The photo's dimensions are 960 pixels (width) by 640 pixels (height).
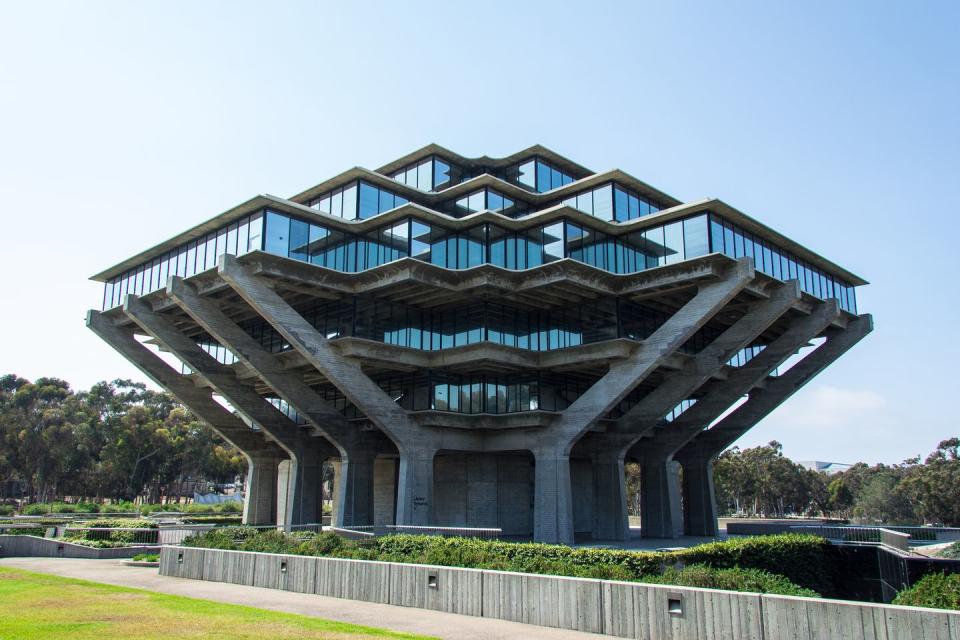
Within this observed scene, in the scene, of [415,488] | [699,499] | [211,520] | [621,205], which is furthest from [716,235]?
[211,520]

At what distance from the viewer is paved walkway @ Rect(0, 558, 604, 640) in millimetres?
14484

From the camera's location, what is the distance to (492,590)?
16.2 m

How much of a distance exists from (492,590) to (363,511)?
3080 centimetres

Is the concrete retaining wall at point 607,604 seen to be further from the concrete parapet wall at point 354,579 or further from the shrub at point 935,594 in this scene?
the shrub at point 935,594

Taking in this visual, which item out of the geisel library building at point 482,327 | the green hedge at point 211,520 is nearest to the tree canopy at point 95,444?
the green hedge at point 211,520

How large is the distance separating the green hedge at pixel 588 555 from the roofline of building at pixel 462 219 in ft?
56.3

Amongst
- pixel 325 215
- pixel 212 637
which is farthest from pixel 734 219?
pixel 212 637

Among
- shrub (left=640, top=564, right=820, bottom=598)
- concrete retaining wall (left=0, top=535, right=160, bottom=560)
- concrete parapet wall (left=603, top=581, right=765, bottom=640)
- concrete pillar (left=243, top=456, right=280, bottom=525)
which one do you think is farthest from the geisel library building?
concrete parapet wall (left=603, top=581, right=765, bottom=640)

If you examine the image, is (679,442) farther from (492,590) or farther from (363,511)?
(492,590)

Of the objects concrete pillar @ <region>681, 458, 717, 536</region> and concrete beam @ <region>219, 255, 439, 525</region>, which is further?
concrete pillar @ <region>681, 458, 717, 536</region>

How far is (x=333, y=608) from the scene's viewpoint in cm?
1717

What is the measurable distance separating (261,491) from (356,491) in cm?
1267

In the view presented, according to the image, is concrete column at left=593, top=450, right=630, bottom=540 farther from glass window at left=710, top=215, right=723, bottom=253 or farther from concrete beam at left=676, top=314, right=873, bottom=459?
glass window at left=710, top=215, right=723, bottom=253

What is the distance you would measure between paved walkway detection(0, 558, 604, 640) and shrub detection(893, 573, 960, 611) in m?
6.03
